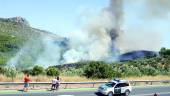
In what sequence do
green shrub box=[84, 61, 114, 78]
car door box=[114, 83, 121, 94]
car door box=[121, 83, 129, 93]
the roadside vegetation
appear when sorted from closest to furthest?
car door box=[114, 83, 121, 94], car door box=[121, 83, 129, 93], the roadside vegetation, green shrub box=[84, 61, 114, 78]

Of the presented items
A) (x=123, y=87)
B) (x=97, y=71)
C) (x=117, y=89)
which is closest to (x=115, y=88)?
(x=117, y=89)

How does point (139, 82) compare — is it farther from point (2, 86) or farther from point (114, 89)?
point (2, 86)

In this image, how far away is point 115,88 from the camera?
35.5 m

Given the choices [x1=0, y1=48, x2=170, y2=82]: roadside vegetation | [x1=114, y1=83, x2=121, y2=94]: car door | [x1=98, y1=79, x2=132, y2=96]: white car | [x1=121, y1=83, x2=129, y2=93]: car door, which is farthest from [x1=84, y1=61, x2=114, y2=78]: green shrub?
[x1=114, y1=83, x2=121, y2=94]: car door

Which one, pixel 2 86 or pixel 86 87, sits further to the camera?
pixel 86 87

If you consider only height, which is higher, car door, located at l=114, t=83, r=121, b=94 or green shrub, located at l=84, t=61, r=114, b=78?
green shrub, located at l=84, t=61, r=114, b=78

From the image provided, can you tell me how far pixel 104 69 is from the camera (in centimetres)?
5116

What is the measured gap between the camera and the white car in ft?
115

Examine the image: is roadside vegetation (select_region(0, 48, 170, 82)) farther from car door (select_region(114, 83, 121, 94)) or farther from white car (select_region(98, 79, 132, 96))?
car door (select_region(114, 83, 121, 94))

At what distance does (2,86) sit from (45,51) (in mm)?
67810

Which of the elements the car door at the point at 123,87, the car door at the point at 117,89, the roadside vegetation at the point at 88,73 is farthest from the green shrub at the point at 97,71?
the car door at the point at 117,89

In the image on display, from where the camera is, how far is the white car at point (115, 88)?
1383 inches

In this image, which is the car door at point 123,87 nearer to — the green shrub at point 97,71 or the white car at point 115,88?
the white car at point 115,88

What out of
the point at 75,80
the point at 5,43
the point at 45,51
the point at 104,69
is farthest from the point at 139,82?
the point at 5,43
